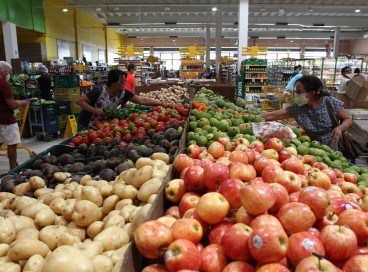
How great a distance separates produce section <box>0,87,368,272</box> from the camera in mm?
1053

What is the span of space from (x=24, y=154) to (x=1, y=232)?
6431 millimetres

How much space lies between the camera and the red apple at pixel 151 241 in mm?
1059

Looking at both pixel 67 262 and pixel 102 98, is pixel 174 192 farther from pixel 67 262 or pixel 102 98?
pixel 102 98

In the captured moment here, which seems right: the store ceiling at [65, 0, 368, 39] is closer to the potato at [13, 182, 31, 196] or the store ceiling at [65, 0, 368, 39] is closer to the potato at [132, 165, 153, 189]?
the potato at [13, 182, 31, 196]

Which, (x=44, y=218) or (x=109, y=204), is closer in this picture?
(x=44, y=218)

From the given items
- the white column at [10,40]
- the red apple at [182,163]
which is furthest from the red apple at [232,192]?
the white column at [10,40]

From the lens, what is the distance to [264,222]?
1121 millimetres

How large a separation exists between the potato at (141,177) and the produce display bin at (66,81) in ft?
28.7

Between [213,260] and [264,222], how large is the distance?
21 centimetres

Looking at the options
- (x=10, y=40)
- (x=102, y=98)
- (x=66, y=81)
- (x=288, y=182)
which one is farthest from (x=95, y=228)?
(x=10, y=40)

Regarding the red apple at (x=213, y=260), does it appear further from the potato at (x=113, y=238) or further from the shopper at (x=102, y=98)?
the shopper at (x=102, y=98)

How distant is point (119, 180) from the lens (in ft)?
6.82

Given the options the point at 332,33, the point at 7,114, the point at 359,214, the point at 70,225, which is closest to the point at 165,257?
the point at 359,214

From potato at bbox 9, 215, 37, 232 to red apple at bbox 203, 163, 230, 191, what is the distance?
0.92 m
